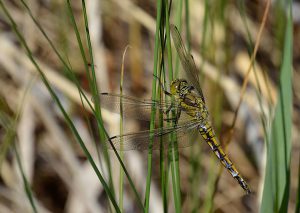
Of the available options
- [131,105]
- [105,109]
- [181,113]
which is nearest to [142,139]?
[131,105]

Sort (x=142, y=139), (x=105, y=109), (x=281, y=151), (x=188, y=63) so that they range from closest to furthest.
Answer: (x=281, y=151) → (x=142, y=139) → (x=188, y=63) → (x=105, y=109)

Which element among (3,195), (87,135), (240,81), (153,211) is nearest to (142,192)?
(153,211)

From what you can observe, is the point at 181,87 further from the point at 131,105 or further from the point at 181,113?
the point at 131,105

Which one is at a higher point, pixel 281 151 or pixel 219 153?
pixel 219 153

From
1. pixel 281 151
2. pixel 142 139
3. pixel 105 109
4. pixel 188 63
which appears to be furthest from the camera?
pixel 105 109

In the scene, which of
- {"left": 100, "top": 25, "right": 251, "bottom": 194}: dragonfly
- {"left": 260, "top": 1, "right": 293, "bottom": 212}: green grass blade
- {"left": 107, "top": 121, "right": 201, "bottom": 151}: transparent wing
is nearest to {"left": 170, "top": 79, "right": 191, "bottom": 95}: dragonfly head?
{"left": 100, "top": 25, "right": 251, "bottom": 194}: dragonfly

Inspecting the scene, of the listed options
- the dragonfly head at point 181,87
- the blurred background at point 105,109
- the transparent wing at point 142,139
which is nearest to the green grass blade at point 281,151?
the transparent wing at point 142,139

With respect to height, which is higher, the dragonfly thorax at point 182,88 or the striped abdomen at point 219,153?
the dragonfly thorax at point 182,88

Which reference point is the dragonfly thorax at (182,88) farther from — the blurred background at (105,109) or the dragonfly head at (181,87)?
the blurred background at (105,109)

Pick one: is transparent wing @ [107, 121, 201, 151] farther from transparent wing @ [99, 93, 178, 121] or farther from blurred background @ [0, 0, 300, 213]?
blurred background @ [0, 0, 300, 213]
